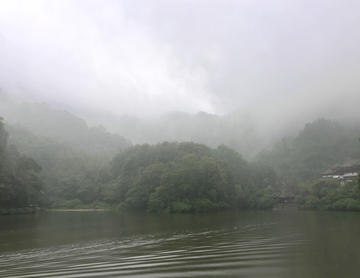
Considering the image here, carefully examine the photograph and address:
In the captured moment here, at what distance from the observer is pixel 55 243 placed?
10859 millimetres

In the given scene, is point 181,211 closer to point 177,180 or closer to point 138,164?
point 177,180

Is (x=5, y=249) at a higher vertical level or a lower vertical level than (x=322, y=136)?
lower

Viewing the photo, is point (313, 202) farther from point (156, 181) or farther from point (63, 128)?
point (63, 128)

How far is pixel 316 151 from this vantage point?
6397cm

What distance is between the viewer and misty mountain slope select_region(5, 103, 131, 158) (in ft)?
376

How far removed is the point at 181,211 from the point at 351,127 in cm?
6644

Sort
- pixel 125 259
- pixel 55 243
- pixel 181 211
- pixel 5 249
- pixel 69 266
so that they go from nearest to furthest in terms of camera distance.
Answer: pixel 69 266
pixel 125 259
pixel 5 249
pixel 55 243
pixel 181 211

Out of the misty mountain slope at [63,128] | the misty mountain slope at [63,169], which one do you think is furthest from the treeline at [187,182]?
the misty mountain slope at [63,128]

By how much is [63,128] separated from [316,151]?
104 metres

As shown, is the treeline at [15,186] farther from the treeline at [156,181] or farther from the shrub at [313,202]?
the shrub at [313,202]

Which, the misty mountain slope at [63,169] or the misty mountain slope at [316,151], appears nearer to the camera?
the misty mountain slope at [63,169]

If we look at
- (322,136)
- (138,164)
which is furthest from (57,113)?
(322,136)

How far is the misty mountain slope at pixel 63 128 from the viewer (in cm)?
11450

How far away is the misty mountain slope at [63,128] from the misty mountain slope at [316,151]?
59512mm
